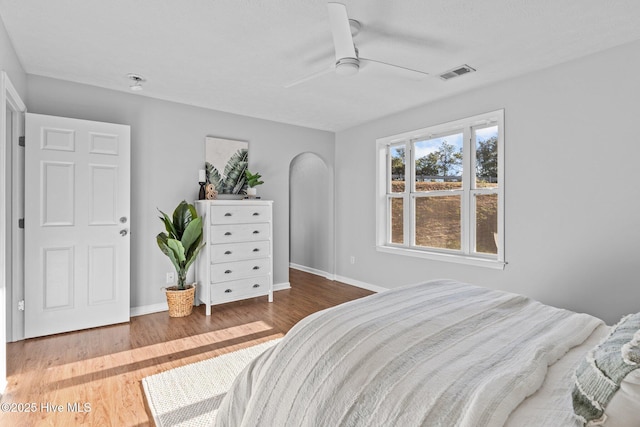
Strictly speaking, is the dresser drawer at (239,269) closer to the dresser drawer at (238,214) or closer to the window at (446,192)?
the dresser drawer at (238,214)

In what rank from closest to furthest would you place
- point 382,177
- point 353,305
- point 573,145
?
point 353,305
point 573,145
point 382,177

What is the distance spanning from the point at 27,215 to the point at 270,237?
2323 millimetres

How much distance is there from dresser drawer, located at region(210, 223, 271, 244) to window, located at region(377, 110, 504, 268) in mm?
1587

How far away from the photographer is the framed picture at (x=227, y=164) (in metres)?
4.07

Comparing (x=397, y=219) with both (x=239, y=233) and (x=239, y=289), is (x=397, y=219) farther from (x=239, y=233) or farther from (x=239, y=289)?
(x=239, y=289)

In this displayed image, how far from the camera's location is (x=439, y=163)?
13.0 ft

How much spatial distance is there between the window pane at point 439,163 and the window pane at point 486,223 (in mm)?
343

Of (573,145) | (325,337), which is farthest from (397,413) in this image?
(573,145)

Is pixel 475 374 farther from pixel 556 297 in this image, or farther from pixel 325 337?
pixel 556 297

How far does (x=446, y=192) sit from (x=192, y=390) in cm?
322

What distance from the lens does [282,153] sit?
186 inches

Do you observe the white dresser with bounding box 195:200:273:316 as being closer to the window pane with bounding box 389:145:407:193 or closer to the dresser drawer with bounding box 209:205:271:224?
the dresser drawer with bounding box 209:205:271:224

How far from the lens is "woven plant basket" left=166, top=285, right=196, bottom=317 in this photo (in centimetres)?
349

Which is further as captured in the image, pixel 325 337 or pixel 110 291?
pixel 110 291
